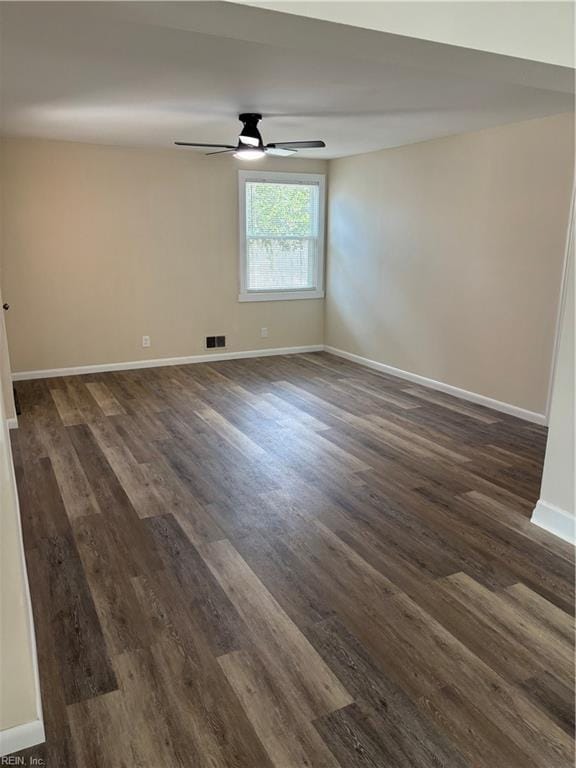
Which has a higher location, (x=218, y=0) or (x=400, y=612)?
(x=218, y=0)

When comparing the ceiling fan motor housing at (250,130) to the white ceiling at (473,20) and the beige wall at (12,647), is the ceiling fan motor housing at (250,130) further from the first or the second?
the beige wall at (12,647)

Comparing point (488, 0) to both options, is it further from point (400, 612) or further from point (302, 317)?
point (302, 317)

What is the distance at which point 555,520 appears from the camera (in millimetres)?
2883

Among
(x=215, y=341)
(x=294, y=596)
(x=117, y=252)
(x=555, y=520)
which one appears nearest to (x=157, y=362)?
(x=215, y=341)

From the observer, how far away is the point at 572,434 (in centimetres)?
274

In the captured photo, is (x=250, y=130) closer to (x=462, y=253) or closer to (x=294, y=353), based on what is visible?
(x=462, y=253)

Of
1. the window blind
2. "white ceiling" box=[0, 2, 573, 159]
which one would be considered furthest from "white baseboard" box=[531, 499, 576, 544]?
the window blind

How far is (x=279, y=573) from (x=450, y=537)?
95 cm

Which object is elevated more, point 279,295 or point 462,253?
point 462,253

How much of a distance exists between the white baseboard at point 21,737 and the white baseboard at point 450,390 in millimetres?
4181

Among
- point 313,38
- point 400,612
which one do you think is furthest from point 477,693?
point 313,38

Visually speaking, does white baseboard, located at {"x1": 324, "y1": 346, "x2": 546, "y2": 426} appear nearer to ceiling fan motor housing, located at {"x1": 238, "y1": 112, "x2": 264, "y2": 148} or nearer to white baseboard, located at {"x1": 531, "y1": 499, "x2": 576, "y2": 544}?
white baseboard, located at {"x1": 531, "y1": 499, "x2": 576, "y2": 544}

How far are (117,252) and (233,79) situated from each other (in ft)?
10.6

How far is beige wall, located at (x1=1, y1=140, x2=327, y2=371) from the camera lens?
5582mm
